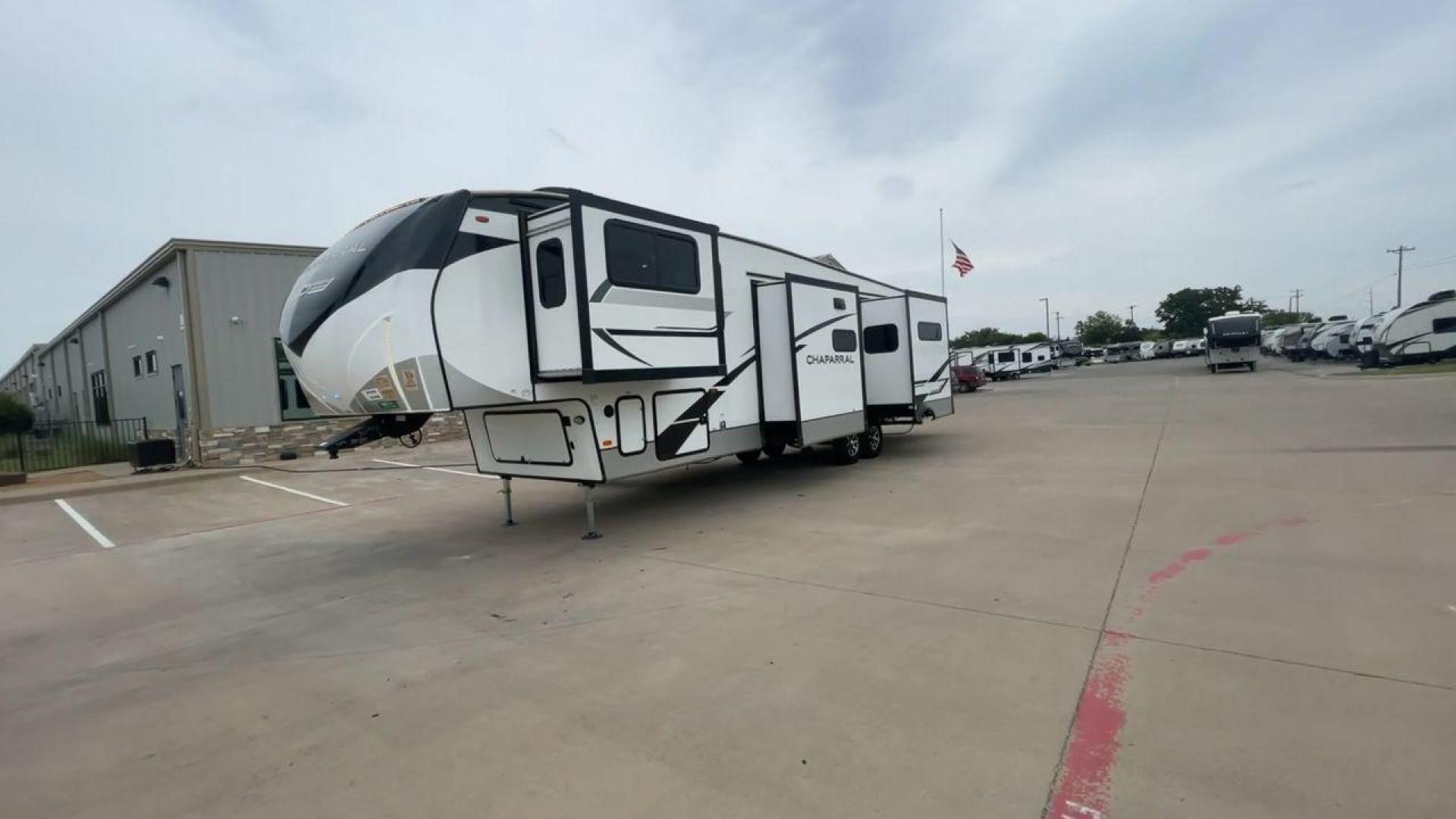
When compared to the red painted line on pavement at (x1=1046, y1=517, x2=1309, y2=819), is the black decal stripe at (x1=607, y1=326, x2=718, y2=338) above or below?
above

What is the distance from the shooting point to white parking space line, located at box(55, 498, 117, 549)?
8.61 metres

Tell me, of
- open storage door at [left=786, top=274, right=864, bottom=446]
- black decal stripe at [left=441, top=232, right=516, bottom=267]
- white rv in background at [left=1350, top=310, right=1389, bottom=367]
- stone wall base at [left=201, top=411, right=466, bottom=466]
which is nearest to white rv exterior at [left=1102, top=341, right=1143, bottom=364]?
white rv in background at [left=1350, top=310, right=1389, bottom=367]

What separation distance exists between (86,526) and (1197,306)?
309ft

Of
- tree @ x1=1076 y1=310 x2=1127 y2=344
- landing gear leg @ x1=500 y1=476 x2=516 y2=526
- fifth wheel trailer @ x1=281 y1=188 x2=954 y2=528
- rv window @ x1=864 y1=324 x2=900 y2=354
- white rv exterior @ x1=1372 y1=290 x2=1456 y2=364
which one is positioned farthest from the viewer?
tree @ x1=1076 y1=310 x2=1127 y2=344

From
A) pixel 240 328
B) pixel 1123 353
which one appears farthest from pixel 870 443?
pixel 1123 353

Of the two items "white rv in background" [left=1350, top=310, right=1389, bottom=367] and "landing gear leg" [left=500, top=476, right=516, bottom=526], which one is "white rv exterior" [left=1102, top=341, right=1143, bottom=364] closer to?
"white rv in background" [left=1350, top=310, right=1389, bottom=367]

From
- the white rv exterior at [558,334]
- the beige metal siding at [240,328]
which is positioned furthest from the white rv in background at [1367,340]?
the beige metal siding at [240,328]

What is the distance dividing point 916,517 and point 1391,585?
3664mm

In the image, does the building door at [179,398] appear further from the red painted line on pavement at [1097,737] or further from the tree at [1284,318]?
the tree at [1284,318]

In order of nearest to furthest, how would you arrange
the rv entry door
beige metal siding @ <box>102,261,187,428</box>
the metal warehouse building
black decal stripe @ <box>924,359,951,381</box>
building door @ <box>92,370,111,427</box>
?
the rv entry door
black decal stripe @ <box>924,359,951,381</box>
the metal warehouse building
beige metal siding @ <box>102,261,187,428</box>
building door @ <box>92,370,111,427</box>

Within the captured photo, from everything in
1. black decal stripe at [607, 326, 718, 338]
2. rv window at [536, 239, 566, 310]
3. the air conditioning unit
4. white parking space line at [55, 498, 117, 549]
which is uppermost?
rv window at [536, 239, 566, 310]

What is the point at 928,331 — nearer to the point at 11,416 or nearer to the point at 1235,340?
the point at 1235,340

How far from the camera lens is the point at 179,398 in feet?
58.2

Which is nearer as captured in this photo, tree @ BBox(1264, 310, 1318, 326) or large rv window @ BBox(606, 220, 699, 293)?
large rv window @ BBox(606, 220, 699, 293)
